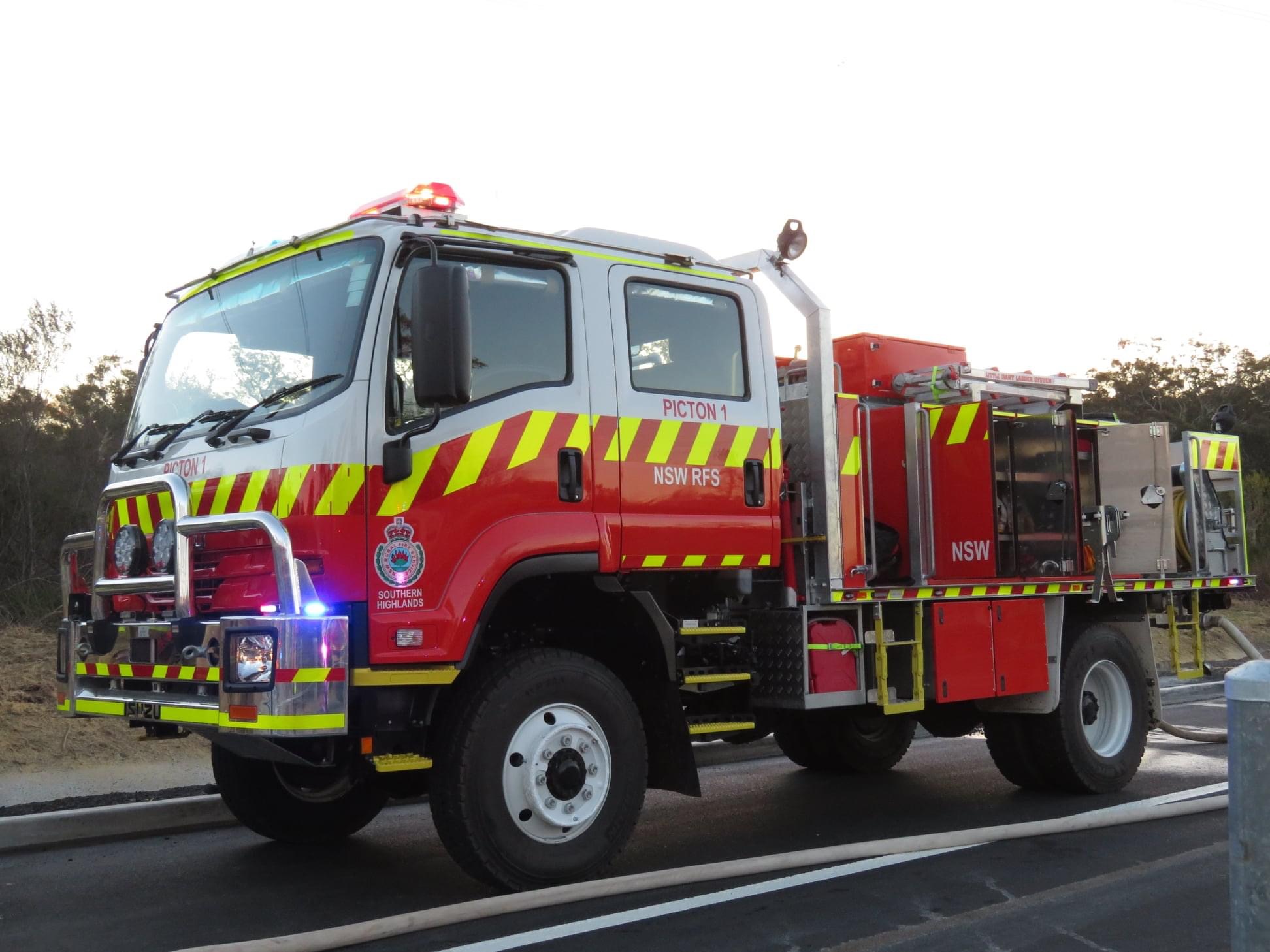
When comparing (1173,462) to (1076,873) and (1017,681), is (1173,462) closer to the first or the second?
(1017,681)

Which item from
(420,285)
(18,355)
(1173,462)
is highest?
(18,355)

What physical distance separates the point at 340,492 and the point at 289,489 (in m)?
0.23

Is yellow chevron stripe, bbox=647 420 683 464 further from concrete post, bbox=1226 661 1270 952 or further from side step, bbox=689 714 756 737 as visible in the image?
concrete post, bbox=1226 661 1270 952

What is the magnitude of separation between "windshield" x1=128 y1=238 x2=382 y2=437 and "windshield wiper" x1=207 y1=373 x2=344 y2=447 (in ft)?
0.09

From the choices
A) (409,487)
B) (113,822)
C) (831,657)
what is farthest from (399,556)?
(113,822)

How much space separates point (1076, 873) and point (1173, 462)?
4.04 m

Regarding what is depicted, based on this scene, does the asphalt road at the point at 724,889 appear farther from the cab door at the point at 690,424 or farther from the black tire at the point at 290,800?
the cab door at the point at 690,424

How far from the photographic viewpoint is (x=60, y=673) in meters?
5.70

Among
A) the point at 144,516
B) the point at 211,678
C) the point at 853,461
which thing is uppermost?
the point at 853,461

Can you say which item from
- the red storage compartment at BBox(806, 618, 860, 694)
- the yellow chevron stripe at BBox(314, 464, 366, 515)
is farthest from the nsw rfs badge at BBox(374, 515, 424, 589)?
the red storage compartment at BBox(806, 618, 860, 694)

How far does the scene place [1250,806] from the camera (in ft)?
8.83

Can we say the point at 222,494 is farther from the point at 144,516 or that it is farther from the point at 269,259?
the point at 269,259

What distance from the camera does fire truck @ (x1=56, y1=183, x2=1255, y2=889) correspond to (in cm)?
499

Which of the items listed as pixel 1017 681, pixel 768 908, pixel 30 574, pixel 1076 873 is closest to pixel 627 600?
pixel 768 908
